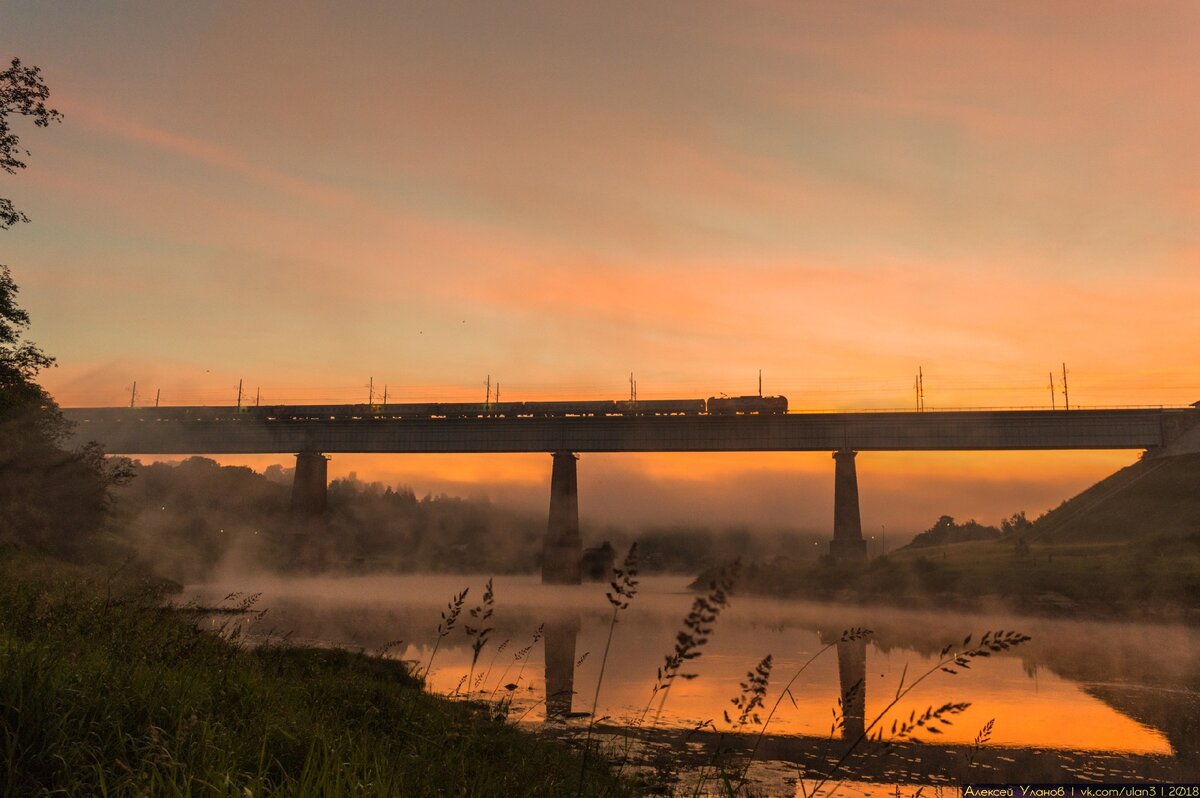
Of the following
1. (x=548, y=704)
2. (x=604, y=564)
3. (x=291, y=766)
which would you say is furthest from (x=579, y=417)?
(x=291, y=766)

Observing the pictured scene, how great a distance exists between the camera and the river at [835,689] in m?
18.7

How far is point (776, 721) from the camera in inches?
976

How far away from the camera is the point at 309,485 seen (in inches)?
4038

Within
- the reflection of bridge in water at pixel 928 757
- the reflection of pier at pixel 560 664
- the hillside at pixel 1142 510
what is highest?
the hillside at pixel 1142 510

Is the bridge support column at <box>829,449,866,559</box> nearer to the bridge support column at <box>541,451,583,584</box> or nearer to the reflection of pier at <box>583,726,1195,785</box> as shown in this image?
the bridge support column at <box>541,451,583,584</box>

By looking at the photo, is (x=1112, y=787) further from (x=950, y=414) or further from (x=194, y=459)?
(x=194, y=459)

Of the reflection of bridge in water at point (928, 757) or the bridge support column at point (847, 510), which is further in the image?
the bridge support column at point (847, 510)

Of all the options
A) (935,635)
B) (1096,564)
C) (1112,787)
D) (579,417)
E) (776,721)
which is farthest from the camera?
(579,417)

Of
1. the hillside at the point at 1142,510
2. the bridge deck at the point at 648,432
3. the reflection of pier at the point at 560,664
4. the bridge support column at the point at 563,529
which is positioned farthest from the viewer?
the bridge support column at the point at 563,529

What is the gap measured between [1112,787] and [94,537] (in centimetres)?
6344

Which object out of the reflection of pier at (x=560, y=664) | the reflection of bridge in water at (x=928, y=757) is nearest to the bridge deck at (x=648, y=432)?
the reflection of pier at (x=560, y=664)

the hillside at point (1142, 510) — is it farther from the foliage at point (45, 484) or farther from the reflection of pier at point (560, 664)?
the foliage at point (45, 484)

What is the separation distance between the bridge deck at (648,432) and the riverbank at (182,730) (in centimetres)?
8287

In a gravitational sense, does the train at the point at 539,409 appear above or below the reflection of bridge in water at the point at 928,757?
above
